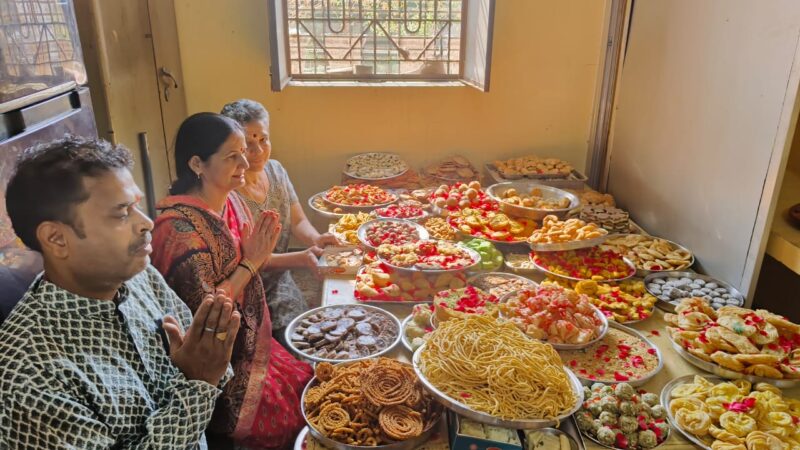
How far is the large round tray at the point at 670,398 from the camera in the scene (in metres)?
2.08

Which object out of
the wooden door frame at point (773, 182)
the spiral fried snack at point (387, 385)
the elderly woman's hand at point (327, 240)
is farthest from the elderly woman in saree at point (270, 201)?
the wooden door frame at point (773, 182)

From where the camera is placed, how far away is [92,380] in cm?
157

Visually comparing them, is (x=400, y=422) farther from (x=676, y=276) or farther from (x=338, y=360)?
(x=676, y=276)

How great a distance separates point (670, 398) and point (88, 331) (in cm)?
217

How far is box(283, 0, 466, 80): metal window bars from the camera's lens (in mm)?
4820

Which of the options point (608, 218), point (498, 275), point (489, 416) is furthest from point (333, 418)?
point (608, 218)

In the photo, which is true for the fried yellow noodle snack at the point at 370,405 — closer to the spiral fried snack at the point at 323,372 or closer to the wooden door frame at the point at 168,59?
the spiral fried snack at the point at 323,372

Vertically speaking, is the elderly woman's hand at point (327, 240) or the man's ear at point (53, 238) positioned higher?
the man's ear at point (53, 238)

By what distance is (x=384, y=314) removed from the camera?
2889 millimetres

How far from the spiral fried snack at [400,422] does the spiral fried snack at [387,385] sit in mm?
29

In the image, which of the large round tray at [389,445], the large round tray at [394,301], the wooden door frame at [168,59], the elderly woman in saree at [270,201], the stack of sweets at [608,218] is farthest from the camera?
the wooden door frame at [168,59]

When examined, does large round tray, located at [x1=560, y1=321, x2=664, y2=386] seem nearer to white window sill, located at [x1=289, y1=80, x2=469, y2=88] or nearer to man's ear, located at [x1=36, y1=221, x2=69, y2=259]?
man's ear, located at [x1=36, y1=221, x2=69, y2=259]

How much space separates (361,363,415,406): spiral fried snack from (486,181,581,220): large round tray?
1862 millimetres

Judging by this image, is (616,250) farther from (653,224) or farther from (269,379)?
(269,379)
